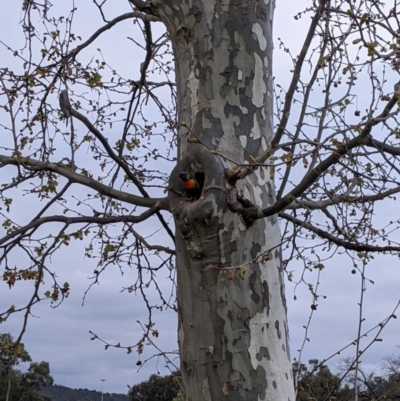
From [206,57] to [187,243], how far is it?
36.8 inches

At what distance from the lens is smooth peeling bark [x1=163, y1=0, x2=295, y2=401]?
2.64 m

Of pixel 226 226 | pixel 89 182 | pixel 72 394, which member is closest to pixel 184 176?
pixel 226 226

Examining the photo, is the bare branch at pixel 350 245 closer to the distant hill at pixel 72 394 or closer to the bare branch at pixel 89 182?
the bare branch at pixel 89 182

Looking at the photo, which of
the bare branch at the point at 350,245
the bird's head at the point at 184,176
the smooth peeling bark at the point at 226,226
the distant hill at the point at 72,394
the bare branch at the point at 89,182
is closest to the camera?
the smooth peeling bark at the point at 226,226

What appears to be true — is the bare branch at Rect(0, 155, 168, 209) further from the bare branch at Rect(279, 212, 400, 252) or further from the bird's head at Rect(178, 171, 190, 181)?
the bare branch at Rect(279, 212, 400, 252)

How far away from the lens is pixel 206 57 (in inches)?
124

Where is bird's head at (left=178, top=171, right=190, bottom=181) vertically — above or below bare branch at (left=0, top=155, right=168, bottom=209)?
below

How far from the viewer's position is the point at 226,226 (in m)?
2.80

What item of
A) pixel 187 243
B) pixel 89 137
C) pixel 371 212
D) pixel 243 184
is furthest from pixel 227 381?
pixel 89 137

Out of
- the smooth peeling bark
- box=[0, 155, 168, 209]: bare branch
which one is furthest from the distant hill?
the smooth peeling bark

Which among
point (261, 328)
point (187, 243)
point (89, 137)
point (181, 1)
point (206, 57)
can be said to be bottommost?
point (261, 328)

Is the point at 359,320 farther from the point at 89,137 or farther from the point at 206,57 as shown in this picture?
the point at 89,137

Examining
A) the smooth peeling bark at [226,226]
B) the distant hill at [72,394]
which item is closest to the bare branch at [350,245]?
the smooth peeling bark at [226,226]

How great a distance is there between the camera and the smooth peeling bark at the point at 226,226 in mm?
2641
